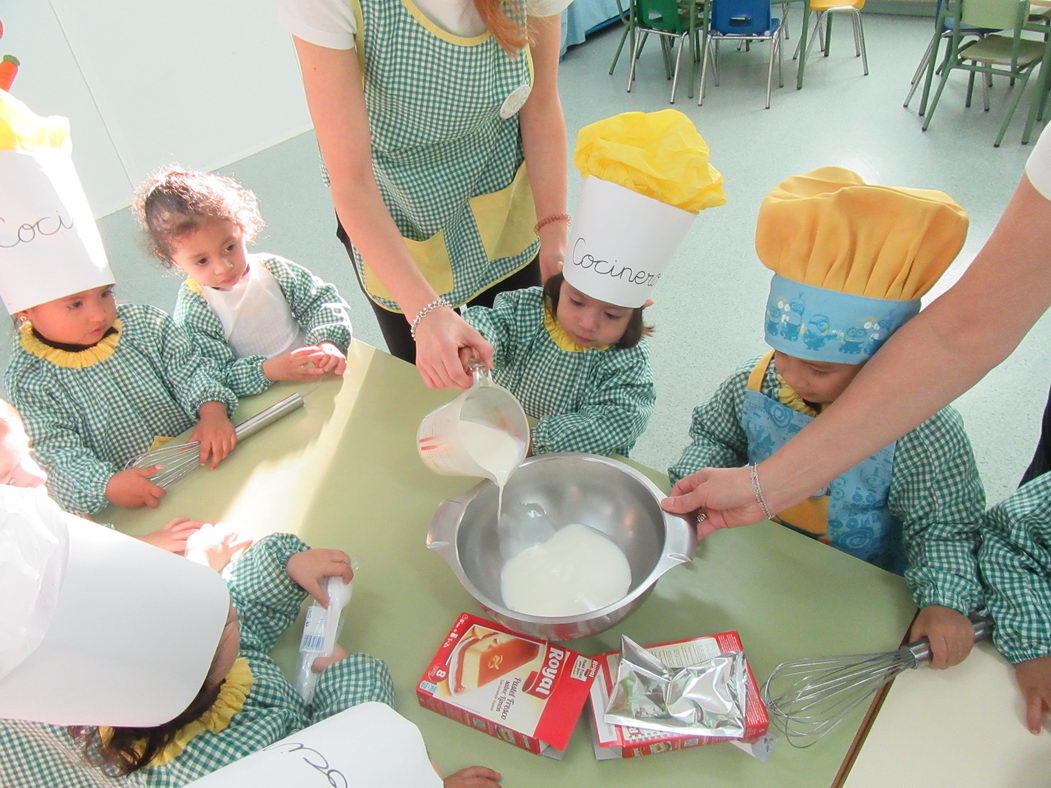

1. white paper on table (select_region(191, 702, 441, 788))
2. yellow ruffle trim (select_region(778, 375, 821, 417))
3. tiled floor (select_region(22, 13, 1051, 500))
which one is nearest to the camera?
white paper on table (select_region(191, 702, 441, 788))

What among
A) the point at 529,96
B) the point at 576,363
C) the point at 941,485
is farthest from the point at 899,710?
the point at 529,96

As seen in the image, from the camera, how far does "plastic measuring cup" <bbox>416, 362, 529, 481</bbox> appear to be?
0.84 m

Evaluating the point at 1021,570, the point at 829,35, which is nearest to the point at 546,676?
the point at 1021,570

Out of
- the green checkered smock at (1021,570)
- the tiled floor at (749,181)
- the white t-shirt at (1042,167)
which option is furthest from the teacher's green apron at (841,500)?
the tiled floor at (749,181)

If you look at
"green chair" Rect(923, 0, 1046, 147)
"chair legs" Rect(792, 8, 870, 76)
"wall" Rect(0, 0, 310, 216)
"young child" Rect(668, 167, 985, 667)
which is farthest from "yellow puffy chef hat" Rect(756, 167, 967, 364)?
"chair legs" Rect(792, 8, 870, 76)

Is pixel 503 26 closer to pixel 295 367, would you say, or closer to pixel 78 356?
pixel 295 367

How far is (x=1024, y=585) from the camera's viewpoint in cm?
74

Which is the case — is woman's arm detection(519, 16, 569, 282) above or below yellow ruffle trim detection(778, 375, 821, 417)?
above

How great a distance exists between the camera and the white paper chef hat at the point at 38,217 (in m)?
0.99

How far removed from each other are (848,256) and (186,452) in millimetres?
957

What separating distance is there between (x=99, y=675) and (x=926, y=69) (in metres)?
4.33

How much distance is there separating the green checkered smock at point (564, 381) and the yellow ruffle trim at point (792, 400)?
21 centimetres

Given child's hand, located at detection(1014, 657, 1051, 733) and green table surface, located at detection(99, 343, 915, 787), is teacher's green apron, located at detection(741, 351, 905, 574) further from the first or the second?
child's hand, located at detection(1014, 657, 1051, 733)

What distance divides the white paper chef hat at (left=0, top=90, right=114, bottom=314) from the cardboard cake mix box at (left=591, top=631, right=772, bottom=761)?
3.12ft
